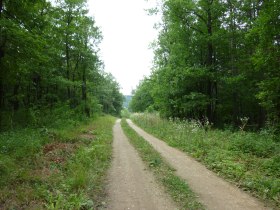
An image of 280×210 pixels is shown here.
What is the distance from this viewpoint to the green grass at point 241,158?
6641 mm

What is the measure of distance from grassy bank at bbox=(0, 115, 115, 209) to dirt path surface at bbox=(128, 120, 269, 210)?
272 cm

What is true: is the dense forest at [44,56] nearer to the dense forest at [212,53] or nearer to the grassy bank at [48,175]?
the grassy bank at [48,175]

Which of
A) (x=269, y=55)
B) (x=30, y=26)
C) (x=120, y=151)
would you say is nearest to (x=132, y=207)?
(x=120, y=151)

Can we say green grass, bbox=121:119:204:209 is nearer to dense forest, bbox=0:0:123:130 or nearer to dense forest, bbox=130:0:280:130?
dense forest, bbox=0:0:123:130

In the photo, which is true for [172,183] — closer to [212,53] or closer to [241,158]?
[241,158]

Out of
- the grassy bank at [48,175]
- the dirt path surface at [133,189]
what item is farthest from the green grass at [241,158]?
the grassy bank at [48,175]

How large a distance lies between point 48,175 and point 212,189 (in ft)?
16.0

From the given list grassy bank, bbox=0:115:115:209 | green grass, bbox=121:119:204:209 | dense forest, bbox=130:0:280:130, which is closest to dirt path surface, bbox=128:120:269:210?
green grass, bbox=121:119:204:209

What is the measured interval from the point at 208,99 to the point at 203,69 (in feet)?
8.68

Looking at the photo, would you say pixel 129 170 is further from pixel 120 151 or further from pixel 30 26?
pixel 30 26

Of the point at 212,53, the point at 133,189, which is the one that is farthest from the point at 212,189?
the point at 212,53

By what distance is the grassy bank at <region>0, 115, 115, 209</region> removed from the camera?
5.29 meters

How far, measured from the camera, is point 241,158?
956 centimetres

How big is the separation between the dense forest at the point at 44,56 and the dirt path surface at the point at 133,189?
840 centimetres
